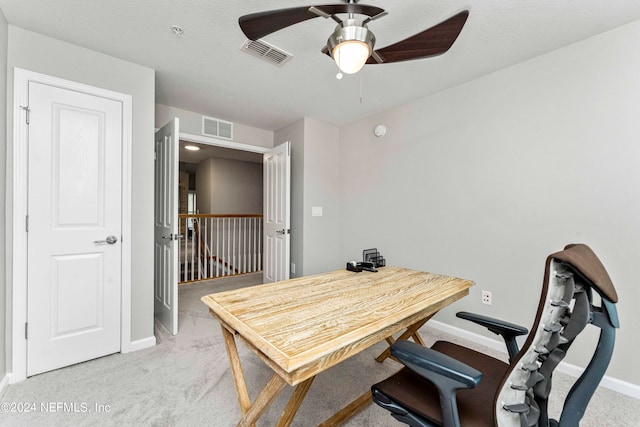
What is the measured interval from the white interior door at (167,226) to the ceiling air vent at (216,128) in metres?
0.72

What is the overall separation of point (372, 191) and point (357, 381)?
7.34 feet

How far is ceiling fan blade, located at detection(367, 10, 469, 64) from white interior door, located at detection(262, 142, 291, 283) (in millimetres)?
2067

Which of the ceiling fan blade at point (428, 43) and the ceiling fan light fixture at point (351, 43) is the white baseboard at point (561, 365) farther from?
the ceiling fan light fixture at point (351, 43)

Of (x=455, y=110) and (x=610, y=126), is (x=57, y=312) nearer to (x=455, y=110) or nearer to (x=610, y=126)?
(x=455, y=110)

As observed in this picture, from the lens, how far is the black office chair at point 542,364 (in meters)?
0.76

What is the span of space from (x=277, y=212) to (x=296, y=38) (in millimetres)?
2249

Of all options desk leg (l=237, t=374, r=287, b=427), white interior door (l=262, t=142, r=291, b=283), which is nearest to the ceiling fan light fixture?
desk leg (l=237, t=374, r=287, b=427)


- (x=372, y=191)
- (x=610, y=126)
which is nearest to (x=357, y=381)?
(x=372, y=191)

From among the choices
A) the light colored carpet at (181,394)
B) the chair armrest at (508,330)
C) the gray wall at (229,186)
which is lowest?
the light colored carpet at (181,394)

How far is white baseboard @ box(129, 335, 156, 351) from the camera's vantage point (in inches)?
89.4

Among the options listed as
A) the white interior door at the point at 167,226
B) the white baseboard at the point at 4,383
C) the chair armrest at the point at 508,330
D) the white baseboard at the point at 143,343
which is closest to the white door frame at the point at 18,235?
the white baseboard at the point at 4,383

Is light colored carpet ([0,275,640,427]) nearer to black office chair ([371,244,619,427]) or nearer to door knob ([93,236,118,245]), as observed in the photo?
black office chair ([371,244,619,427])

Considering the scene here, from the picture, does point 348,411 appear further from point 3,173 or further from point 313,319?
point 3,173

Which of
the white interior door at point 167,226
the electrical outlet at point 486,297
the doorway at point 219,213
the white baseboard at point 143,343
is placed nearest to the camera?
the white baseboard at point 143,343
